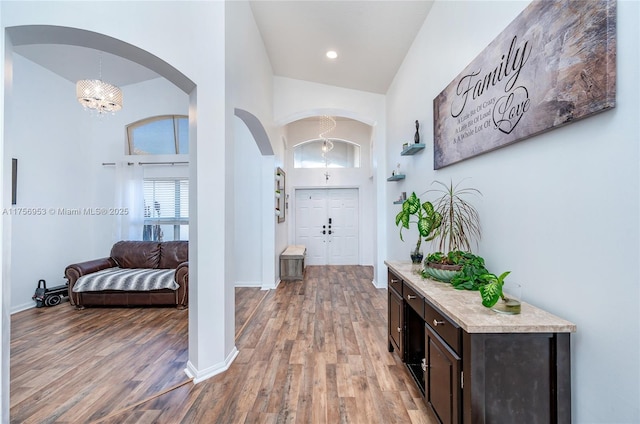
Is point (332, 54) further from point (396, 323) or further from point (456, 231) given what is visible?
point (396, 323)

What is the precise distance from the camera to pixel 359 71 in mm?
4402

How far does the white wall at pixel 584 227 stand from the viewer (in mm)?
1037

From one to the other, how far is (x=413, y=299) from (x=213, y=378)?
5.75 feet

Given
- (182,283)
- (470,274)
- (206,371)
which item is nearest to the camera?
(470,274)

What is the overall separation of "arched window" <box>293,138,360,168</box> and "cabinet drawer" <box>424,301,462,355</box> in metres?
5.87

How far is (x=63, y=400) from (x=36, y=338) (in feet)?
5.41

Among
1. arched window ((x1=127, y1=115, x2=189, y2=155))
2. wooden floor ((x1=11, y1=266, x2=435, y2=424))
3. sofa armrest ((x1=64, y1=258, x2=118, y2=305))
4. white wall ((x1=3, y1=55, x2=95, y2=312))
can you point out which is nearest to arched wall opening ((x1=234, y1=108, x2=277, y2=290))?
arched window ((x1=127, y1=115, x2=189, y2=155))

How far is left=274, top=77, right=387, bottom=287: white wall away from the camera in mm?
5000

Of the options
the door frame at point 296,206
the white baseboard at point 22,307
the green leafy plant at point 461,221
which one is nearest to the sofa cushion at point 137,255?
the white baseboard at point 22,307

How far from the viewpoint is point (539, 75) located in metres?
1.42

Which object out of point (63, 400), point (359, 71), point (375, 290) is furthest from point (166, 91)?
point (375, 290)

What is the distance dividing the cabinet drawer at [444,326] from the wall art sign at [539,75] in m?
1.09

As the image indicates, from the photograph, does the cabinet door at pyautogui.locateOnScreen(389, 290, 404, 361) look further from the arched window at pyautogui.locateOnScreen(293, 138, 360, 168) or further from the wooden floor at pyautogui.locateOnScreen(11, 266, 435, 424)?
the arched window at pyautogui.locateOnScreen(293, 138, 360, 168)

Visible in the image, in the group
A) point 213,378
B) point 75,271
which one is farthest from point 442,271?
point 75,271
